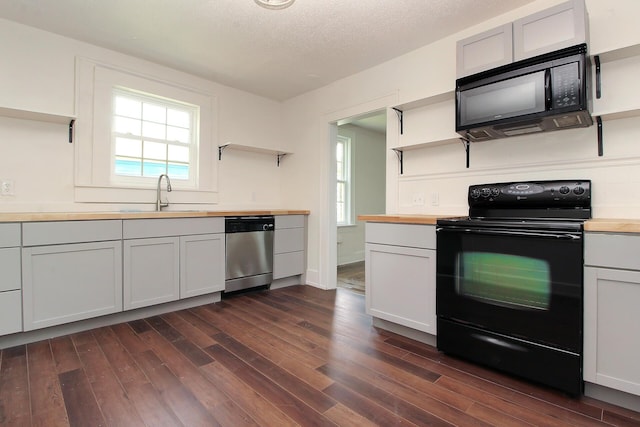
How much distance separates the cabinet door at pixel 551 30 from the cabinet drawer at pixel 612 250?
1.11m

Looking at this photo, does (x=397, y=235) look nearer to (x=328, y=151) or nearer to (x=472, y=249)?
(x=472, y=249)

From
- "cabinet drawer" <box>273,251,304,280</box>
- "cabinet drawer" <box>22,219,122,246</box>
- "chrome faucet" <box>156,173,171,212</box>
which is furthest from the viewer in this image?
"cabinet drawer" <box>273,251,304,280</box>

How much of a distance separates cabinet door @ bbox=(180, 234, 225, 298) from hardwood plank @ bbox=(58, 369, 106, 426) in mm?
1137

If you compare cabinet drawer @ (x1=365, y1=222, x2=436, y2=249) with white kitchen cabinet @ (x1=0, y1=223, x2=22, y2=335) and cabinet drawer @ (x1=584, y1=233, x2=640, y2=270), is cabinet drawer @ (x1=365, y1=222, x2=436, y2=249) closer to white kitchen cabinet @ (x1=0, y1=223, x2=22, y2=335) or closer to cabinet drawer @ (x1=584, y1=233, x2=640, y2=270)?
cabinet drawer @ (x1=584, y1=233, x2=640, y2=270)

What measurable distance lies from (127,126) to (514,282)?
11.6 feet

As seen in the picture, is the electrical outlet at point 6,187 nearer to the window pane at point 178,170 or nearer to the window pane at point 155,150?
the window pane at point 155,150

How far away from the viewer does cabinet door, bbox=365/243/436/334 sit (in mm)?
2158

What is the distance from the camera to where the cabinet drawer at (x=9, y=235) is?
81.7 inches

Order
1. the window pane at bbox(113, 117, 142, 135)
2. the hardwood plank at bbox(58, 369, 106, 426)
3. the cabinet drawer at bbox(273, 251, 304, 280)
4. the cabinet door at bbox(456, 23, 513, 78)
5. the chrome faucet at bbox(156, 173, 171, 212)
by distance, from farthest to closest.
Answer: the cabinet drawer at bbox(273, 251, 304, 280) → the chrome faucet at bbox(156, 173, 171, 212) → the window pane at bbox(113, 117, 142, 135) → the cabinet door at bbox(456, 23, 513, 78) → the hardwood plank at bbox(58, 369, 106, 426)

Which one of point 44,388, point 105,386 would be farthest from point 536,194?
point 44,388

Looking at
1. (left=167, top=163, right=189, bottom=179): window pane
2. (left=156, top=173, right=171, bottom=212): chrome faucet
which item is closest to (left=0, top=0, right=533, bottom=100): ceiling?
(left=167, top=163, right=189, bottom=179): window pane

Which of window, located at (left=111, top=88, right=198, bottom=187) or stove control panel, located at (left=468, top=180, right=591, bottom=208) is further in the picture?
window, located at (left=111, top=88, right=198, bottom=187)

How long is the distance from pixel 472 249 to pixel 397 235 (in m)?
0.54

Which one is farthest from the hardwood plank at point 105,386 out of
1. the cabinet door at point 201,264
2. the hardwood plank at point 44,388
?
the cabinet door at point 201,264
